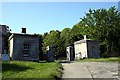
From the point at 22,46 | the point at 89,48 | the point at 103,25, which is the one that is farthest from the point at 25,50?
the point at 103,25

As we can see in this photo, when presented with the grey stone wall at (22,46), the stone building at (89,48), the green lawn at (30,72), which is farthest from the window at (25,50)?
the stone building at (89,48)

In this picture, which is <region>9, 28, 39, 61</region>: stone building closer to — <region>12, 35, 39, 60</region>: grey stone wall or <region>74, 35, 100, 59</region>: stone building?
<region>12, 35, 39, 60</region>: grey stone wall

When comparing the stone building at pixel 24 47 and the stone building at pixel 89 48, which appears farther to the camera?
the stone building at pixel 89 48

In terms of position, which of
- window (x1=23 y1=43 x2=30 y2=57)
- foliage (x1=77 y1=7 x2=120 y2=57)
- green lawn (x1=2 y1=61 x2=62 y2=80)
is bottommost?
green lawn (x1=2 y1=61 x2=62 y2=80)

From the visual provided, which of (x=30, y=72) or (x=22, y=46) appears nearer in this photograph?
(x=30, y=72)

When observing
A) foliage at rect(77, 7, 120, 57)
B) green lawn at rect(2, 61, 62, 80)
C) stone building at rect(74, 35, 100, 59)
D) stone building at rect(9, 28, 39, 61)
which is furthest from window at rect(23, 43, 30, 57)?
foliage at rect(77, 7, 120, 57)

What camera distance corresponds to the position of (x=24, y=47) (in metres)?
29.6

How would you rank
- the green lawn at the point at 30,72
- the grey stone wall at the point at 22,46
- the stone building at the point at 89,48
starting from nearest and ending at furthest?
the green lawn at the point at 30,72 < the grey stone wall at the point at 22,46 < the stone building at the point at 89,48

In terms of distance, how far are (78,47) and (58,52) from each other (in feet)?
62.3

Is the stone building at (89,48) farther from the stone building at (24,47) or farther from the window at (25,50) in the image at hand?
the window at (25,50)

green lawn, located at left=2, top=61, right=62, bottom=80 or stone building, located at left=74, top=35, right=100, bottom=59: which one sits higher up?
stone building, located at left=74, top=35, right=100, bottom=59

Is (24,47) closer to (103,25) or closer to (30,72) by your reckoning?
(30,72)

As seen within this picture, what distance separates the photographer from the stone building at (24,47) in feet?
95.7

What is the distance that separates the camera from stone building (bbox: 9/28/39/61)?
95.7ft
